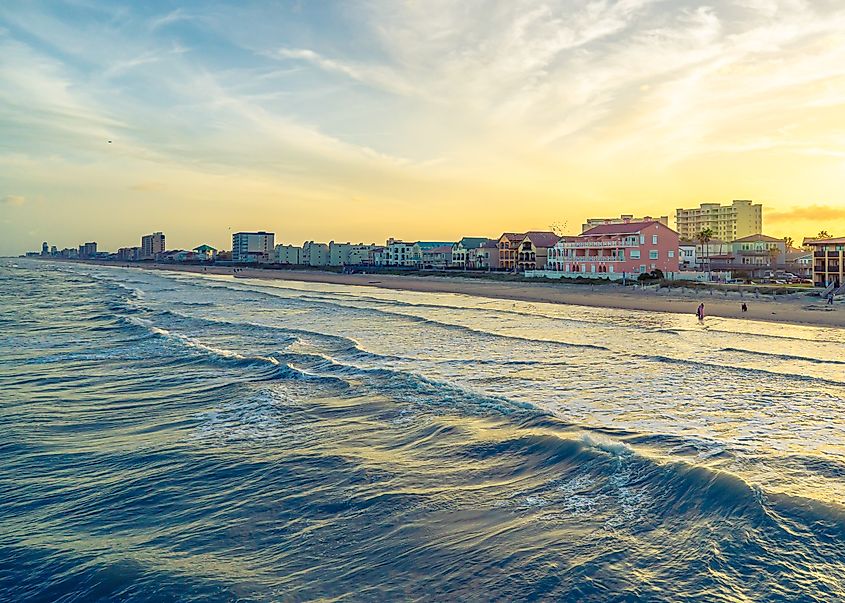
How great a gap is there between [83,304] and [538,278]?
46.7 meters

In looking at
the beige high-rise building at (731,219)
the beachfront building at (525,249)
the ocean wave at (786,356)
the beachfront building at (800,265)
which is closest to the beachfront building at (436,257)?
the beachfront building at (525,249)

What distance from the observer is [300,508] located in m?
8.17

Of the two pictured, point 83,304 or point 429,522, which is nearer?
point 429,522

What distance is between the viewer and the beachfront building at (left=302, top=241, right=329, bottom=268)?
156375mm

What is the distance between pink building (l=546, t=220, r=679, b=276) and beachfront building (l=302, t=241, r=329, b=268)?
91.9 m

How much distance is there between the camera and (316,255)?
517 feet

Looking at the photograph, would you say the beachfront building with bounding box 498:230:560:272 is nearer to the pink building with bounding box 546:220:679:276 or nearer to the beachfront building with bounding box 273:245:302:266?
the pink building with bounding box 546:220:679:276

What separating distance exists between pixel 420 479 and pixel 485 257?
92.5 m

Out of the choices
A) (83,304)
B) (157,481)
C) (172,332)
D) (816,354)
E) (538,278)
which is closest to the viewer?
(157,481)

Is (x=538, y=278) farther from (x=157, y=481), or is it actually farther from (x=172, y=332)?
(x=157, y=481)

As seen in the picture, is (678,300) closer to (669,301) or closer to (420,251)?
(669,301)

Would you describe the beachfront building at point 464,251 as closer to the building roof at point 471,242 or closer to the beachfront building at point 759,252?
the building roof at point 471,242

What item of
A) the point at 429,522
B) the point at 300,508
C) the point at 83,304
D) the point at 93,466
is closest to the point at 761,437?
the point at 429,522

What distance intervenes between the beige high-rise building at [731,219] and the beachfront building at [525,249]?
3158 inches
